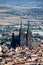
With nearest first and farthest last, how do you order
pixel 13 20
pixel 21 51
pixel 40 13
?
pixel 21 51, pixel 13 20, pixel 40 13

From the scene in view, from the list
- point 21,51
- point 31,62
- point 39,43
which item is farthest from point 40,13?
point 31,62

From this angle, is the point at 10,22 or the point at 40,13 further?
the point at 40,13

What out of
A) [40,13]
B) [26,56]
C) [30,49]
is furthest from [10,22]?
[26,56]

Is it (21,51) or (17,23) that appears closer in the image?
(21,51)

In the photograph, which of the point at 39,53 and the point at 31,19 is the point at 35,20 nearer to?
the point at 31,19

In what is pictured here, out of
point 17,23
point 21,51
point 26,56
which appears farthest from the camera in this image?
point 17,23

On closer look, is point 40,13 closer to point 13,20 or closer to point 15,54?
point 13,20

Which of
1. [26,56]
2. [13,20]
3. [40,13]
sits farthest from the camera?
[40,13]

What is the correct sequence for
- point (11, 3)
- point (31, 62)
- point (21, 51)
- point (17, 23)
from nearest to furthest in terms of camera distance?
point (31, 62) < point (21, 51) < point (17, 23) < point (11, 3)
